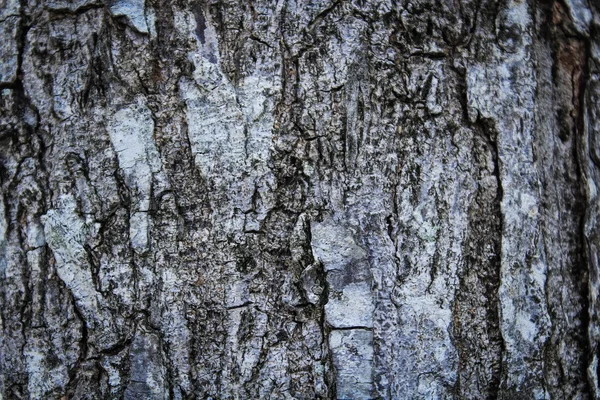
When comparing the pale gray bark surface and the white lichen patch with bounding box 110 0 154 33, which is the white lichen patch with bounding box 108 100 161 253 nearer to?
the pale gray bark surface

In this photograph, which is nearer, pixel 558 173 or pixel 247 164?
pixel 247 164

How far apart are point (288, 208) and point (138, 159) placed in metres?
0.31

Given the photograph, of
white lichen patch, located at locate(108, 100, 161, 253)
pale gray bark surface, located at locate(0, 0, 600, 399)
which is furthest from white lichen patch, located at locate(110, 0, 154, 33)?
white lichen patch, located at locate(108, 100, 161, 253)

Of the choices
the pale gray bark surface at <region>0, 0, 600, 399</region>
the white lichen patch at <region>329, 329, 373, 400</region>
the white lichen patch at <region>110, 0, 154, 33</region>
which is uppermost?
the white lichen patch at <region>110, 0, 154, 33</region>

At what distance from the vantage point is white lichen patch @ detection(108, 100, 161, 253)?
1039 mm

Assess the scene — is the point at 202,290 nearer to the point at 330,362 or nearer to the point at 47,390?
the point at 330,362

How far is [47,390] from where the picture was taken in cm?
108

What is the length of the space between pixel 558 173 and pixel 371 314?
0.51 meters

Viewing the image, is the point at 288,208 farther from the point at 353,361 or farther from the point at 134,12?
the point at 134,12

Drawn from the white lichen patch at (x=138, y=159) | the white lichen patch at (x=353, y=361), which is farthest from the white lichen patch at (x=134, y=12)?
the white lichen patch at (x=353, y=361)

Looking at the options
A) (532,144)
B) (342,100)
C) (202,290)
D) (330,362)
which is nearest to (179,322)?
(202,290)

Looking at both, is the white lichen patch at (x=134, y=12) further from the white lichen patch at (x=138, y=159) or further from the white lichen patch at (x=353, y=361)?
the white lichen patch at (x=353, y=361)

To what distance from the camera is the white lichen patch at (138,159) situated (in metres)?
1.04

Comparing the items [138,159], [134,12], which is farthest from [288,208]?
[134,12]
